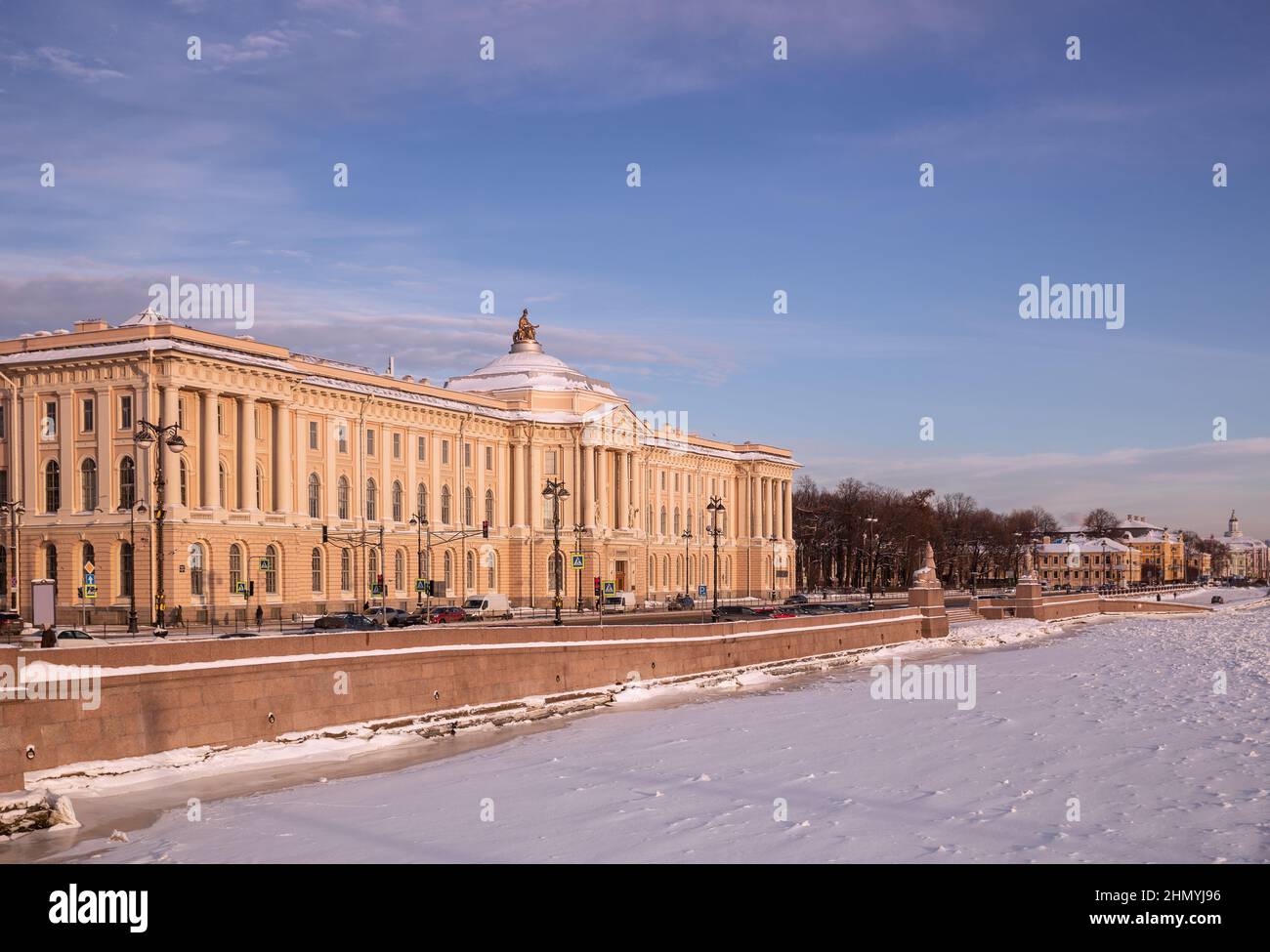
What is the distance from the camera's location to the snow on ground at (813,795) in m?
16.7

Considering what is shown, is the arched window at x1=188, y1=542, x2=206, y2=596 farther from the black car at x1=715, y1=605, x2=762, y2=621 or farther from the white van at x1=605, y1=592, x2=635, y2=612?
the white van at x1=605, y1=592, x2=635, y2=612

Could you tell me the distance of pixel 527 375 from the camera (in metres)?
90.9

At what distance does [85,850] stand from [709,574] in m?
90.4

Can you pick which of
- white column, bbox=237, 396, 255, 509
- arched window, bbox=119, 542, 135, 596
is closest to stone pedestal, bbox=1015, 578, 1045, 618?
white column, bbox=237, 396, 255, 509

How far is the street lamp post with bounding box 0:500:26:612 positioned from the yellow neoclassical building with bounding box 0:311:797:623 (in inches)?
9.1

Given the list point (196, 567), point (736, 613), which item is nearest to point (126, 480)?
point (196, 567)

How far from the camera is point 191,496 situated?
5709cm

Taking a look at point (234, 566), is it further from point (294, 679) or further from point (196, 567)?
point (294, 679)

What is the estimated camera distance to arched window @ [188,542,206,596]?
56062mm

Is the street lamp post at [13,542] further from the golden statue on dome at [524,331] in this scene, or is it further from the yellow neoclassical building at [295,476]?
the golden statue on dome at [524,331]

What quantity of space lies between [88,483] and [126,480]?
→ 2.47 m

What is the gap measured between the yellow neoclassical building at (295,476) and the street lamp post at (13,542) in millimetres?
232

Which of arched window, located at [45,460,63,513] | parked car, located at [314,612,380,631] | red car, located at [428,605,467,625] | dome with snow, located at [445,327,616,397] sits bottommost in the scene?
red car, located at [428,605,467,625]
